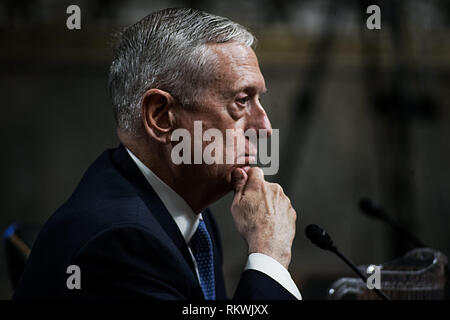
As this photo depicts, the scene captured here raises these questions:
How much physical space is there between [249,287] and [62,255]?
34 cm

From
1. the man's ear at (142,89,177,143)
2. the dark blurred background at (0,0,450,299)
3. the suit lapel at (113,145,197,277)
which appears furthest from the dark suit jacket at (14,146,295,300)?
the dark blurred background at (0,0,450,299)

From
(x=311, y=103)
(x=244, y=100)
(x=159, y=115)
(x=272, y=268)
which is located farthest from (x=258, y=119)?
(x=311, y=103)

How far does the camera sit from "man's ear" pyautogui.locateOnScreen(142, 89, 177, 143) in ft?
3.81

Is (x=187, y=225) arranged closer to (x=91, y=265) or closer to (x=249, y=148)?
(x=249, y=148)

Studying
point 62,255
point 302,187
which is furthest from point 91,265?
point 302,187

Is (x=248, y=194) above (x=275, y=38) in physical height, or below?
below

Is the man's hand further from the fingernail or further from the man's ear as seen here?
the man's ear

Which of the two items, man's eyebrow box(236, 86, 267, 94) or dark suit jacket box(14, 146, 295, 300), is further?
man's eyebrow box(236, 86, 267, 94)

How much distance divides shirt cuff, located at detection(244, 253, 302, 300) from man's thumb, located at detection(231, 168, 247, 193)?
177 millimetres

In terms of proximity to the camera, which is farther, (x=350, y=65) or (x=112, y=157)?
(x=350, y=65)

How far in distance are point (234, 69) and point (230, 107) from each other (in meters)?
0.08

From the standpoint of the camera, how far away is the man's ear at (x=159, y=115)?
1.16 m

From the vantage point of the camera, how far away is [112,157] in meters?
1.24

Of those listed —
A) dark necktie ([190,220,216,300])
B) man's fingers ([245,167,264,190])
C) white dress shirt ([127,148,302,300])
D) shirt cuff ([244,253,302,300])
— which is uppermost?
man's fingers ([245,167,264,190])
